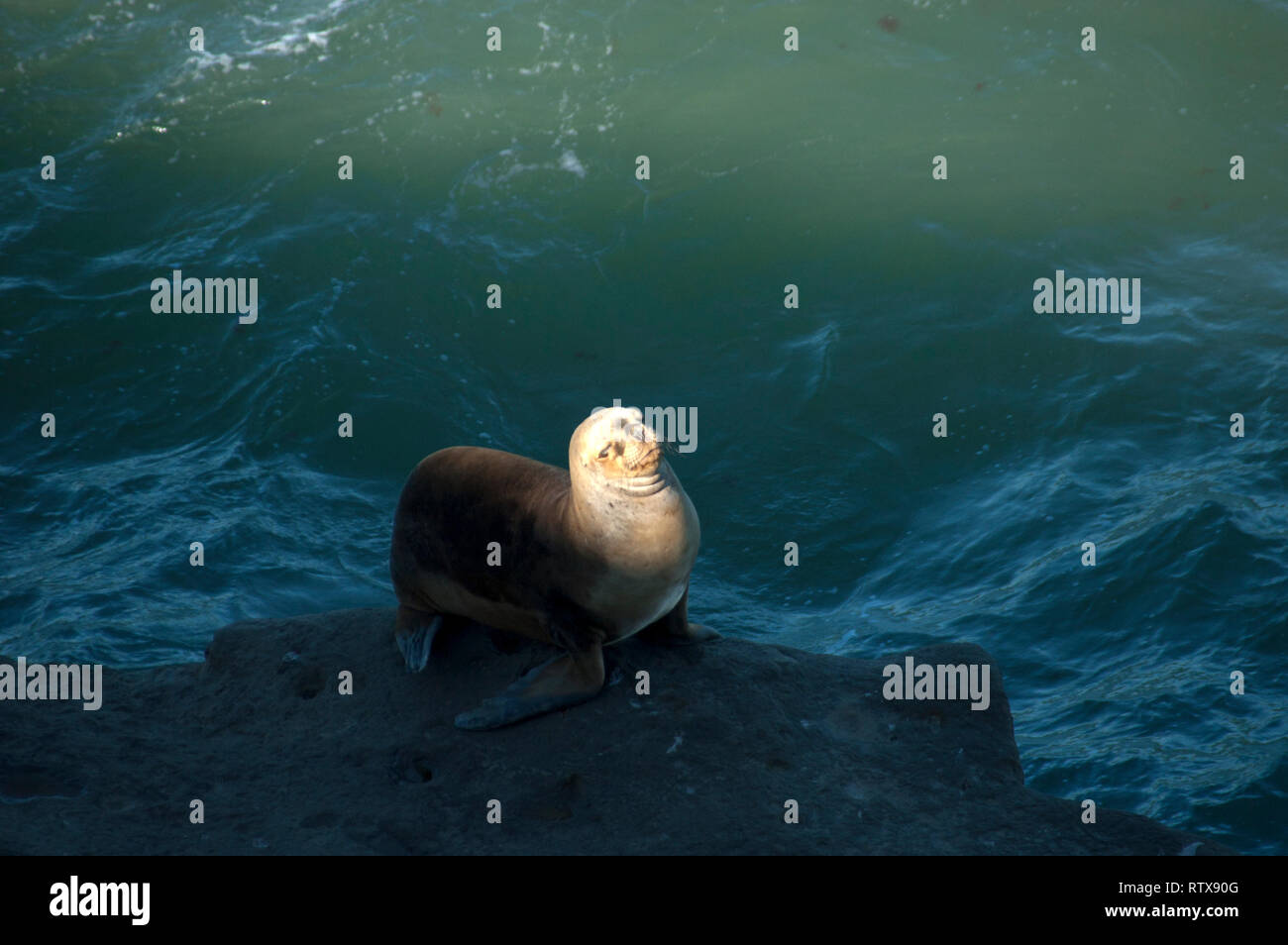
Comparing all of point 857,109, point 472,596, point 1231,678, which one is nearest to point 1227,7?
point 857,109

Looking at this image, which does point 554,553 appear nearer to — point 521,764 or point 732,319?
point 521,764

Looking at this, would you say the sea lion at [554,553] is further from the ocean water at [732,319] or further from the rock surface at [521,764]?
the ocean water at [732,319]

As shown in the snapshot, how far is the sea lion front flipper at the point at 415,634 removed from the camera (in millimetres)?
6676

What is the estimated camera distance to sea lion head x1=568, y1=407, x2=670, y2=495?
554 cm

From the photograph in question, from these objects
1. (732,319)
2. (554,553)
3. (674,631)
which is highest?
(732,319)

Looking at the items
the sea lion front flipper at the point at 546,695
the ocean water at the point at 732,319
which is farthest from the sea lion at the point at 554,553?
the ocean water at the point at 732,319

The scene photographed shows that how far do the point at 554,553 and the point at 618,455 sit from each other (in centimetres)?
73

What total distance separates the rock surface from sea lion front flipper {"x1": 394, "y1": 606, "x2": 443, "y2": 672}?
9cm

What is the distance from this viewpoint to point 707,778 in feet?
18.9

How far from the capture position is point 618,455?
5.55 m

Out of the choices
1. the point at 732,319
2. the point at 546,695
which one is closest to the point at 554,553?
the point at 546,695

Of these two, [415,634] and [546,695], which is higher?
[415,634]

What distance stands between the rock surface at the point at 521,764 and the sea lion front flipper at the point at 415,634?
0.31 ft

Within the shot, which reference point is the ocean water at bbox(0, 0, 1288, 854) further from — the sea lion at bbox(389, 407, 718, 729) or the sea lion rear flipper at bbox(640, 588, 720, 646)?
the sea lion at bbox(389, 407, 718, 729)
